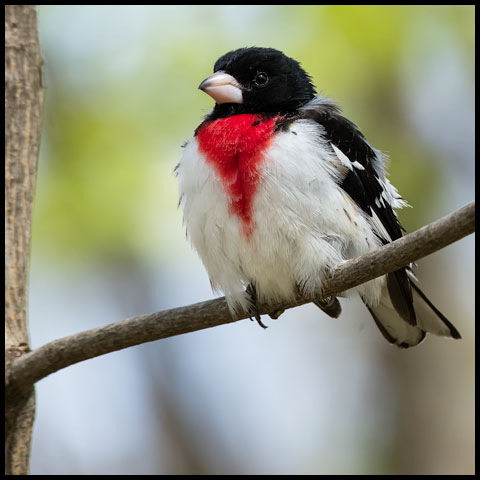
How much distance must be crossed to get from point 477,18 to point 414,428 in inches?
146

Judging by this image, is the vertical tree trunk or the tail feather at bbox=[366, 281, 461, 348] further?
the tail feather at bbox=[366, 281, 461, 348]

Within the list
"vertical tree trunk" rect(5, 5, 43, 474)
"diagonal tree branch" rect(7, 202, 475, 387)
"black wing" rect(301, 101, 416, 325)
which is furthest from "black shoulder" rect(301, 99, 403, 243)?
"vertical tree trunk" rect(5, 5, 43, 474)

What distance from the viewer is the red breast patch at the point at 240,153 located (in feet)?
13.0

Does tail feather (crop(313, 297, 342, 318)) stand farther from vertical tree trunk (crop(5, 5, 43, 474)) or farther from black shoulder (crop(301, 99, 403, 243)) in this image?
vertical tree trunk (crop(5, 5, 43, 474))

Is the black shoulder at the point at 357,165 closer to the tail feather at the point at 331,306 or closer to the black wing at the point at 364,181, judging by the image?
the black wing at the point at 364,181

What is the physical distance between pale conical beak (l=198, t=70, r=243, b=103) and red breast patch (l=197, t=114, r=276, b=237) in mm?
194

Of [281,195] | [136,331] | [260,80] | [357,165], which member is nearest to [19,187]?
[136,331]

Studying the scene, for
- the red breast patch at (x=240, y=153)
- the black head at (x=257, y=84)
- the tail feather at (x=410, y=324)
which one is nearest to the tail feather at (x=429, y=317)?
the tail feather at (x=410, y=324)

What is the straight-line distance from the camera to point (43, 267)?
23.0 feet

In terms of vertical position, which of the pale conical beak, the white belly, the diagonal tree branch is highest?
the pale conical beak

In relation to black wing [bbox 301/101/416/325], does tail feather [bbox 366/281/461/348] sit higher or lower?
lower

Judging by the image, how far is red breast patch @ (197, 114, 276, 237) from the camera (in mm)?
3947

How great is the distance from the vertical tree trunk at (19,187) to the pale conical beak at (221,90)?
3.00 ft

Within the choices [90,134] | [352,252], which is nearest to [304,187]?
[352,252]
